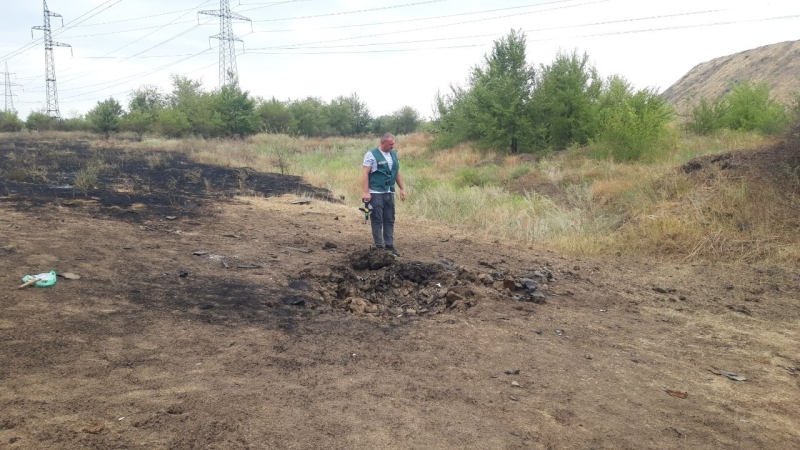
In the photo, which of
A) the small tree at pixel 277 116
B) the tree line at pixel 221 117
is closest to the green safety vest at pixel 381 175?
the tree line at pixel 221 117

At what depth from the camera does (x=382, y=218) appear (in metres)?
7.83

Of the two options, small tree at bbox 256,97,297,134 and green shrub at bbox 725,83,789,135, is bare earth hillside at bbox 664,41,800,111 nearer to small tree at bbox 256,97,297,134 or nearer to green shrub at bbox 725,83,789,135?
green shrub at bbox 725,83,789,135

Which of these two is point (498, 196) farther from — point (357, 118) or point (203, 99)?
point (357, 118)

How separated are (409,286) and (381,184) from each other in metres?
1.77

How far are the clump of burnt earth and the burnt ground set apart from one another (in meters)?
0.03

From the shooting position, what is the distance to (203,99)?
4469cm

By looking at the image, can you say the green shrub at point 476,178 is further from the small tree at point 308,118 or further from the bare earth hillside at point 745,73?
the small tree at point 308,118

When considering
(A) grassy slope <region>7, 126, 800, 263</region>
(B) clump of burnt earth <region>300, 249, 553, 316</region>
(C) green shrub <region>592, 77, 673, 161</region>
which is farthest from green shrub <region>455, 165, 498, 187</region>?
(B) clump of burnt earth <region>300, 249, 553, 316</region>

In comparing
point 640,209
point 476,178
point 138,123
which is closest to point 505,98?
point 476,178

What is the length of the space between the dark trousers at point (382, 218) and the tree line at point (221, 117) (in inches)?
1463

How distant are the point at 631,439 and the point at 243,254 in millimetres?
5467

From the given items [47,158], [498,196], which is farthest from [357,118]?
[498,196]

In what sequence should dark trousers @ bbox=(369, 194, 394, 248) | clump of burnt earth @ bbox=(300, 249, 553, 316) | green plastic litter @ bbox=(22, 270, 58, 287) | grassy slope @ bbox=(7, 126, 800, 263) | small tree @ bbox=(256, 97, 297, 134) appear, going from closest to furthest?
green plastic litter @ bbox=(22, 270, 58, 287)
clump of burnt earth @ bbox=(300, 249, 553, 316)
dark trousers @ bbox=(369, 194, 394, 248)
grassy slope @ bbox=(7, 126, 800, 263)
small tree @ bbox=(256, 97, 297, 134)

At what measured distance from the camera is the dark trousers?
25.2 ft
